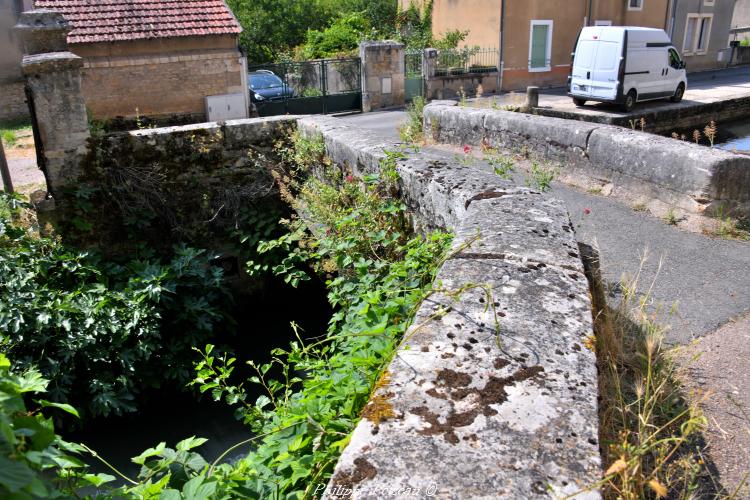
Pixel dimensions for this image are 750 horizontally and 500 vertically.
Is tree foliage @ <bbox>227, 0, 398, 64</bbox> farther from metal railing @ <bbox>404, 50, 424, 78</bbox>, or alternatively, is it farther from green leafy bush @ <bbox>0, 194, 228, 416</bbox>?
green leafy bush @ <bbox>0, 194, 228, 416</bbox>

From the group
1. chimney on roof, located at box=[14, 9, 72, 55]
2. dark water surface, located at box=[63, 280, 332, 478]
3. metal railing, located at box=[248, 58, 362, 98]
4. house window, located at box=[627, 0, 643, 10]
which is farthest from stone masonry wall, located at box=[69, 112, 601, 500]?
house window, located at box=[627, 0, 643, 10]

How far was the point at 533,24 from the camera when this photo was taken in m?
22.6

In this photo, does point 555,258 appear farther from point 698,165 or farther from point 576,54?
point 576,54

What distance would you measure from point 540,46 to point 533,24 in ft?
3.31

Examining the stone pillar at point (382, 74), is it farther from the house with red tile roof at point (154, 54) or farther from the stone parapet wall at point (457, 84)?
the house with red tile roof at point (154, 54)

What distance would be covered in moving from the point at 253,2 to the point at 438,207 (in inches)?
992

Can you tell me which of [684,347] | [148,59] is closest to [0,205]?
[684,347]

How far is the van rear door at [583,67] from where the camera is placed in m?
15.9

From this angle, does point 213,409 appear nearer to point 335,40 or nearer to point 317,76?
point 317,76

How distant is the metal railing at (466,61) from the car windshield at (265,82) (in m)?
5.99

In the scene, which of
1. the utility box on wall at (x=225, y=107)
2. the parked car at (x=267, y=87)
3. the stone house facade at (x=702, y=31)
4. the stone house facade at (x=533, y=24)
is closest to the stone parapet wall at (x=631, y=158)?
the utility box on wall at (x=225, y=107)

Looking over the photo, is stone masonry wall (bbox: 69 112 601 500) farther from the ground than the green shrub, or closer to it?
farther from the ground

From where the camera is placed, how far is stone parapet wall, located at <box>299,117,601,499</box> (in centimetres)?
143

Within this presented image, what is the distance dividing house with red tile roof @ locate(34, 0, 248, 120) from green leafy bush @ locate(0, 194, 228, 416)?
27.4 ft
